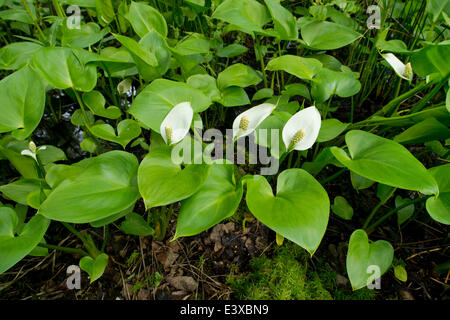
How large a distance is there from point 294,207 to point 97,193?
0.43 meters

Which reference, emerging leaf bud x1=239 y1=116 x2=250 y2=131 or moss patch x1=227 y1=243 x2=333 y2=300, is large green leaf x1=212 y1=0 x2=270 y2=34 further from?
moss patch x1=227 y1=243 x2=333 y2=300

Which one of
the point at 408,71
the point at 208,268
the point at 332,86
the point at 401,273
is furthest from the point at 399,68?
the point at 208,268

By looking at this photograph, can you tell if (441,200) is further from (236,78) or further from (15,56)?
(15,56)

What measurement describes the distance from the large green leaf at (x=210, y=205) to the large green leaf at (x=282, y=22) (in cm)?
56

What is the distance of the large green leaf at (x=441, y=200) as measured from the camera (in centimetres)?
63

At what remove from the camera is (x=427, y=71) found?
0.81 metres

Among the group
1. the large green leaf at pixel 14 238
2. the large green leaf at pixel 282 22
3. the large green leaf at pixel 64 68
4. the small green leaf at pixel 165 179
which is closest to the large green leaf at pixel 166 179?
the small green leaf at pixel 165 179

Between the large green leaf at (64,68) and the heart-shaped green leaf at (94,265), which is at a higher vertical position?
the large green leaf at (64,68)

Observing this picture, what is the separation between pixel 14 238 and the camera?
25.0 inches

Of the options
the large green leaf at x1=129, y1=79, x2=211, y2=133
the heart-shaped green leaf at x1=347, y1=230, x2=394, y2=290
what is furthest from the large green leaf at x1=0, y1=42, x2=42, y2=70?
the heart-shaped green leaf at x1=347, y1=230, x2=394, y2=290

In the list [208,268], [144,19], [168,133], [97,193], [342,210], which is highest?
[144,19]

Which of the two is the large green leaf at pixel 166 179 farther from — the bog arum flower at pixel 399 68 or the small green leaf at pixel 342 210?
the bog arum flower at pixel 399 68

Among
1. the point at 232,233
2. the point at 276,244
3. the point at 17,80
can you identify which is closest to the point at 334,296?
the point at 276,244

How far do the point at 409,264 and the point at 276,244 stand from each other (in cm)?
42
